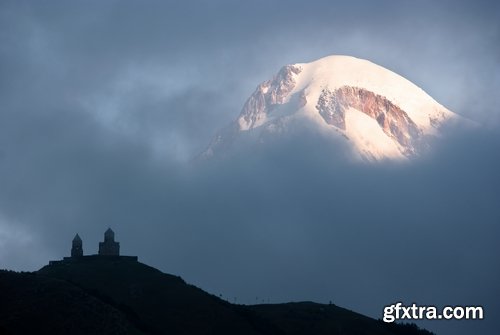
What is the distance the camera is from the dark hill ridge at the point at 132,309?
147 m

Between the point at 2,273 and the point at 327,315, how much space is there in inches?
2067

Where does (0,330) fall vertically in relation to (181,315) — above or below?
below

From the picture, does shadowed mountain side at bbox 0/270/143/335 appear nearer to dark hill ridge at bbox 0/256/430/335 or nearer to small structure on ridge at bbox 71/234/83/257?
dark hill ridge at bbox 0/256/430/335

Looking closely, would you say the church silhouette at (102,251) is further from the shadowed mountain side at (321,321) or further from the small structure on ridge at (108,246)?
the shadowed mountain side at (321,321)

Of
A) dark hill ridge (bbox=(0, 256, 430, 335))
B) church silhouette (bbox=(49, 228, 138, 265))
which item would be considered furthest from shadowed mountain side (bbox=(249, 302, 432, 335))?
church silhouette (bbox=(49, 228, 138, 265))

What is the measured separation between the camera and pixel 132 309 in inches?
6481

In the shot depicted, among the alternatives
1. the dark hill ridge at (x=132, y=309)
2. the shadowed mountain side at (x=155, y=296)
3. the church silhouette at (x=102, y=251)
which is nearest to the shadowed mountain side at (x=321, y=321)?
the dark hill ridge at (x=132, y=309)

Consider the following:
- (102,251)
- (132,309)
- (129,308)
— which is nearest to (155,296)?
(132,309)

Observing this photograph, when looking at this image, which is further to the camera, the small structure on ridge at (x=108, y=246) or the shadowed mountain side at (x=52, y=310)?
the small structure on ridge at (x=108, y=246)

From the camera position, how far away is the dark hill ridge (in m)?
147

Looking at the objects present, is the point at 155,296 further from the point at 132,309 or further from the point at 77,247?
the point at 77,247

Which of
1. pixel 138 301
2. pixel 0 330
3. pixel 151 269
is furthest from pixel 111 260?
pixel 0 330

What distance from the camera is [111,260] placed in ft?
616

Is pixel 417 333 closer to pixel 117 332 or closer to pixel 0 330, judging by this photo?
pixel 117 332
